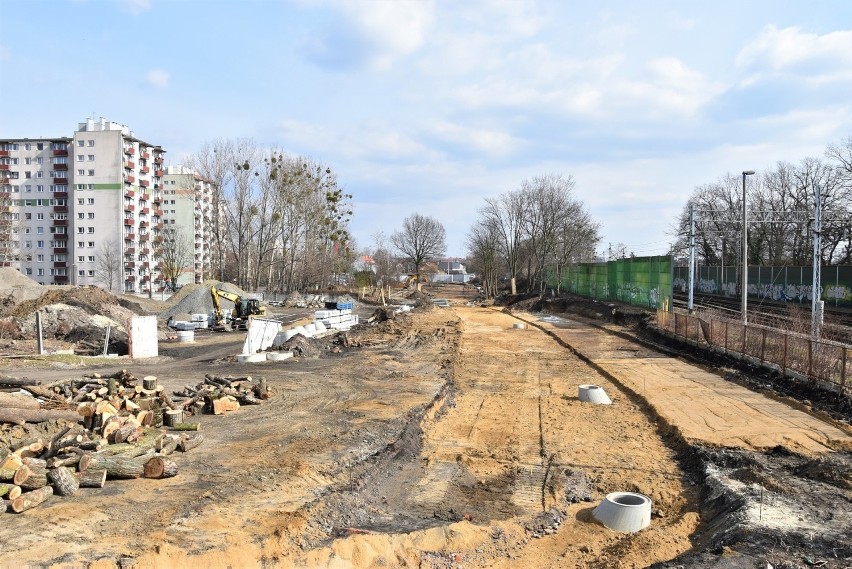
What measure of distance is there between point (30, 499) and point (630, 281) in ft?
121

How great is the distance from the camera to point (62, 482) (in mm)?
7355

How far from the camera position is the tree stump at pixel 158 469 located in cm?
812

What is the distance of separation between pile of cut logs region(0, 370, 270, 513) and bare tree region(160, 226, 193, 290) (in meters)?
68.9

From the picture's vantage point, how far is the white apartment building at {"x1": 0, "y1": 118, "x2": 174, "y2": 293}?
85.5m

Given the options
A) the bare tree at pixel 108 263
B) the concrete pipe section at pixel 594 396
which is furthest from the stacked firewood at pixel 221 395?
the bare tree at pixel 108 263

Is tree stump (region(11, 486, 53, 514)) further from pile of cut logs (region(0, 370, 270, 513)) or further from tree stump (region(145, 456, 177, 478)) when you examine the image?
tree stump (region(145, 456, 177, 478))

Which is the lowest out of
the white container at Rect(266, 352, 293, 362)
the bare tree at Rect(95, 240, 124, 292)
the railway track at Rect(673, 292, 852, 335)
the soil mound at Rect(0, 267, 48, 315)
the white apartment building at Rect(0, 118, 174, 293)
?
the white container at Rect(266, 352, 293, 362)

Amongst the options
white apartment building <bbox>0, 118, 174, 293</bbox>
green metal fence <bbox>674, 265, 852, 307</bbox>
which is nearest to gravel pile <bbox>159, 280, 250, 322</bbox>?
green metal fence <bbox>674, 265, 852, 307</bbox>

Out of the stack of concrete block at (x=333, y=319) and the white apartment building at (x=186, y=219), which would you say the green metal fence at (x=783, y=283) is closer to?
the stack of concrete block at (x=333, y=319)

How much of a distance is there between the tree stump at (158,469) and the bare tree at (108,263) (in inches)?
3126

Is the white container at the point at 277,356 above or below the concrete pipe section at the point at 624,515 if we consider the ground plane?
above

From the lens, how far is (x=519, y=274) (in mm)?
85500

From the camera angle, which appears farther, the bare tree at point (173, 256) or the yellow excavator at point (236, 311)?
the bare tree at point (173, 256)

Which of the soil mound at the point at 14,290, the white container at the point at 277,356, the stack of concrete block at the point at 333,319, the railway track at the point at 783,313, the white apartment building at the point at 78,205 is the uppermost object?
the white apartment building at the point at 78,205
